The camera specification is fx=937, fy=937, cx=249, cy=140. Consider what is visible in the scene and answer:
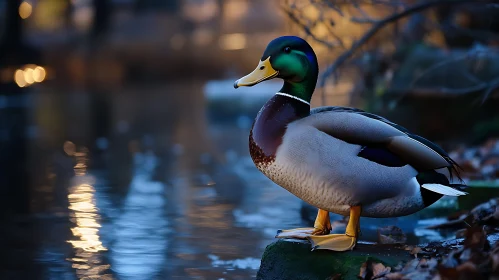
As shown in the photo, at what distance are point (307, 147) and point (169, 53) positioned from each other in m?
28.4

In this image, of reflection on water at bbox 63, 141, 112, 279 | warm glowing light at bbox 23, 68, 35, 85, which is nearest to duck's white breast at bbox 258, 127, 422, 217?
Result: reflection on water at bbox 63, 141, 112, 279

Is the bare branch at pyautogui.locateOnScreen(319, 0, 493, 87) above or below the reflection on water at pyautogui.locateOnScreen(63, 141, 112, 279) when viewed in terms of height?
above

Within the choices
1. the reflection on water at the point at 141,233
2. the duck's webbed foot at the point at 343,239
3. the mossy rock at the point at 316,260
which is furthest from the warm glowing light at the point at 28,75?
the duck's webbed foot at the point at 343,239

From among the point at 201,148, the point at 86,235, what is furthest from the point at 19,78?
the point at 86,235

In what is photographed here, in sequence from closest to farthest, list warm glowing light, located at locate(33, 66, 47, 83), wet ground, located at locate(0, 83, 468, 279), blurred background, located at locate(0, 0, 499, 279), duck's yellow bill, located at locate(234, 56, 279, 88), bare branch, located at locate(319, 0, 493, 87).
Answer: duck's yellow bill, located at locate(234, 56, 279, 88)
wet ground, located at locate(0, 83, 468, 279)
blurred background, located at locate(0, 0, 499, 279)
bare branch, located at locate(319, 0, 493, 87)
warm glowing light, located at locate(33, 66, 47, 83)

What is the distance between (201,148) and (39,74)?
1658 cm

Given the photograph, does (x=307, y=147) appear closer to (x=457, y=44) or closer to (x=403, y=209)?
(x=403, y=209)

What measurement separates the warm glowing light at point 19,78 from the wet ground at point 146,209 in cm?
1058

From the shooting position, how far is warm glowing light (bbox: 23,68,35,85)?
27.6 m

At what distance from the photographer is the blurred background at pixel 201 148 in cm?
651

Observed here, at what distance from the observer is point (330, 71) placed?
28.9ft

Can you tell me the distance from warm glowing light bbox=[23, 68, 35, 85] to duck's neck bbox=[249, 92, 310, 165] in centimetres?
2338

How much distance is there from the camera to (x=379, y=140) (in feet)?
15.8

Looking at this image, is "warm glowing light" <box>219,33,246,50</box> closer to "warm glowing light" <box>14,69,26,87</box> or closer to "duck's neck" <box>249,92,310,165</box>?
"warm glowing light" <box>14,69,26,87</box>
